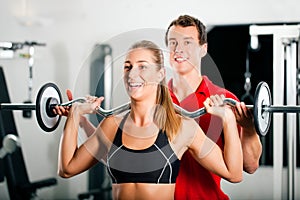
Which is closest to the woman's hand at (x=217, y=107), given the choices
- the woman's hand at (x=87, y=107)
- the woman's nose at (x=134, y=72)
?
the woman's nose at (x=134, y=72)

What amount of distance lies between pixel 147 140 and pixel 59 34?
204cm

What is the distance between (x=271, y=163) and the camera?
3.15 meters

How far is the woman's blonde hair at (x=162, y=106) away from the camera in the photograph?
5.53 feet

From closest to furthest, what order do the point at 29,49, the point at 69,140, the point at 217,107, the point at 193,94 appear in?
the point at 217,107
the point at 69,140
the point at 193,94
the point at 29,49

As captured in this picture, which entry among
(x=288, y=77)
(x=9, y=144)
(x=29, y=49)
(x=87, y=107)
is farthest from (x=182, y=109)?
(x=29, y=49)

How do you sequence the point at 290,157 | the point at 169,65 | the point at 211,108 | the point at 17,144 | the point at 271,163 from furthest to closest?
1. the point at 271,163
2. the point at 17,144
3. the point at 290,157
4. the point at 169,65
5. the point at 211,108

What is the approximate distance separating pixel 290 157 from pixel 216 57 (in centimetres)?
75

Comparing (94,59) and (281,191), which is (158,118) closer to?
(281,191)

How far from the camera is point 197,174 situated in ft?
6.19

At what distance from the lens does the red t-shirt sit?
185cm

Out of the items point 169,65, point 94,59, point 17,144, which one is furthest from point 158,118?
point 94,59

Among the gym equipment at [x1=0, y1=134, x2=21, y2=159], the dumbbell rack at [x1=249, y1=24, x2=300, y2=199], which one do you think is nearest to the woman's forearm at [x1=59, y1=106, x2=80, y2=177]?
the gym equipment at [x1=0, y1=134, x2=21, y2=159]

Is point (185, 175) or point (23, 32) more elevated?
point (23, 32)

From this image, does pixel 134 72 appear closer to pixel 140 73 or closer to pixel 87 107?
pixel 140 73
